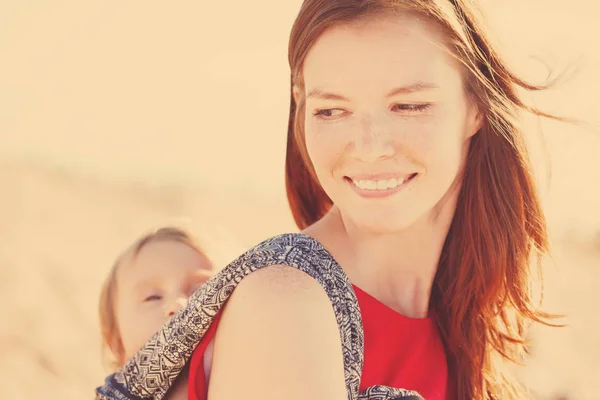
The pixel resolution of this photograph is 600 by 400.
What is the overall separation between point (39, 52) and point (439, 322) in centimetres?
1863

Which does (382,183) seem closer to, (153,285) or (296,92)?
(296,92)

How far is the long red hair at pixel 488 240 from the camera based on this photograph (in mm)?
2791

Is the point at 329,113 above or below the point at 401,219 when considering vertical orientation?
above

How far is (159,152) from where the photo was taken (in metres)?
17.2

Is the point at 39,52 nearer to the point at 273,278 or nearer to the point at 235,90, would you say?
the point at 235,90

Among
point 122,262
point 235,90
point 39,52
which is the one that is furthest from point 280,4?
point 122,262

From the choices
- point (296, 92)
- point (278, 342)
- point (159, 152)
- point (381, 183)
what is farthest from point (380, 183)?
point (159, 152)

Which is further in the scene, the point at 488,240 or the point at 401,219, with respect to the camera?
the point at 488,240

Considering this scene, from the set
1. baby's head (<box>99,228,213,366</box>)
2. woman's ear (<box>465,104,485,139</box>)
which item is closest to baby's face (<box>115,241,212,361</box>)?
baby's head (<box>99,228,213,366</box>)

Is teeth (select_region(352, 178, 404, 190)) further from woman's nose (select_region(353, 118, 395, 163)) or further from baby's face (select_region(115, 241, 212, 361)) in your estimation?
baby's face (select_region(115, 241, 212, 361))

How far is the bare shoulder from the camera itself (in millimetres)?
A: 2064

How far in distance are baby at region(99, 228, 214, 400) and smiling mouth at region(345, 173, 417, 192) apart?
41.5 inches

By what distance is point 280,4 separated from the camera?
78.4 ft

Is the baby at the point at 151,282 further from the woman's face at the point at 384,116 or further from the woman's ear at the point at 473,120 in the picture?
the woman's ear at the point at 473,120
